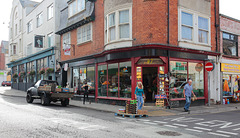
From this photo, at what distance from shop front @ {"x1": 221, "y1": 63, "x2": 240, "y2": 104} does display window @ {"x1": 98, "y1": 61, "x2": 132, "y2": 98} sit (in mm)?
8417

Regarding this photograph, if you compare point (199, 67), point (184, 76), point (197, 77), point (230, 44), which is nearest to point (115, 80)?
point (184, 76)

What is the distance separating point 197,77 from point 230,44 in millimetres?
5423

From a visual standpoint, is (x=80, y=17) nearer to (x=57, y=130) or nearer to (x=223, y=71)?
(x=223, y=71)

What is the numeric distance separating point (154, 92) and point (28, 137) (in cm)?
1061

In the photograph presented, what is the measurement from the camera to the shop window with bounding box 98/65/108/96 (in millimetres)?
16922

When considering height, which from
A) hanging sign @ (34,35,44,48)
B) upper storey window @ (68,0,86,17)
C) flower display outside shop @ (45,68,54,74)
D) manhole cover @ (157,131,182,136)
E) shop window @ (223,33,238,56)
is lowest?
manhole cover @ (157,131,182,136)

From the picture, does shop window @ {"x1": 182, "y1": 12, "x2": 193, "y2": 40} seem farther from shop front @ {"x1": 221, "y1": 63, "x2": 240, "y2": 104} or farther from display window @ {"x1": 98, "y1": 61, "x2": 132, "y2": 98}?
shop front @ {"x1": 221, "y1": 63, "x2": 240, "y2": 104}

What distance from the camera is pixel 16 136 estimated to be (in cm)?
645

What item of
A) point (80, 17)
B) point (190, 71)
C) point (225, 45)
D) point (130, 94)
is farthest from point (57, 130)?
point (225, 45)

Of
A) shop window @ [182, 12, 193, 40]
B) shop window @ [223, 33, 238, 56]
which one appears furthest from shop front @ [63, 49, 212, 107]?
shop window @ [223, 33, 238, 56]

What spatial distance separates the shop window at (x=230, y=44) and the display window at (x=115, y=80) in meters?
9.21

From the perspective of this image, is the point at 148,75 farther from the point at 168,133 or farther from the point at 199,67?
the point at 168,133

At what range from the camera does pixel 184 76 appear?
15273 mm

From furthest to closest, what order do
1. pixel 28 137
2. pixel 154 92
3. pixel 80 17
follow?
1. pixel 80 17
2. pixel 154 92
3. pixel 28 137
